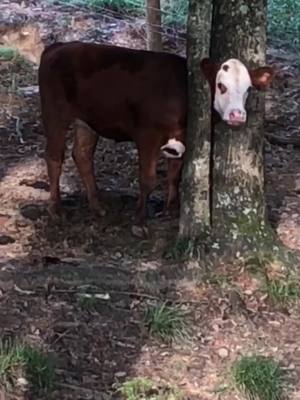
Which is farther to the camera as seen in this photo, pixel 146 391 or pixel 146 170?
pixel 146 170

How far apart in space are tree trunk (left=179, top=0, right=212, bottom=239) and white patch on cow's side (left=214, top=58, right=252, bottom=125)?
129 millimetres

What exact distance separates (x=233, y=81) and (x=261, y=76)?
0.16 m

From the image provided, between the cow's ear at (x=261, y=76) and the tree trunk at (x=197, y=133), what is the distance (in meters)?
0.29

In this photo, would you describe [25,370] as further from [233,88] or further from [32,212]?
[32,212]

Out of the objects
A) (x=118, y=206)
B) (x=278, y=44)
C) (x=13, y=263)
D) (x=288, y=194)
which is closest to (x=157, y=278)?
(x=13, y=263)

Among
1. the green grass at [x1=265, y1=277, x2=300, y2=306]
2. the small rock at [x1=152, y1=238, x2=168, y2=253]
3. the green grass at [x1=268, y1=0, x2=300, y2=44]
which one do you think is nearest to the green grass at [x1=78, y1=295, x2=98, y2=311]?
the small rock at [x1=152, y1=238, x2=168, y2=253]

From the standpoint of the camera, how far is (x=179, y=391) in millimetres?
5078

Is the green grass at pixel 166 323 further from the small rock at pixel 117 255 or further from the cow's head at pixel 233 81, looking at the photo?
the cow's head at pixel 233 81

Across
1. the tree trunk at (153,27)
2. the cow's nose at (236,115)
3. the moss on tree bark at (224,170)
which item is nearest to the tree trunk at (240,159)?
the moss on tree bark at (224,170)

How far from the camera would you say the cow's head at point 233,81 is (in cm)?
600

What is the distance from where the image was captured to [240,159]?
20.1 ft

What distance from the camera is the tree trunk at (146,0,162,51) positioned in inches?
382

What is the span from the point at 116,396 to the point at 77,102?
2615mm

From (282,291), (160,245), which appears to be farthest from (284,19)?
(282,291)
